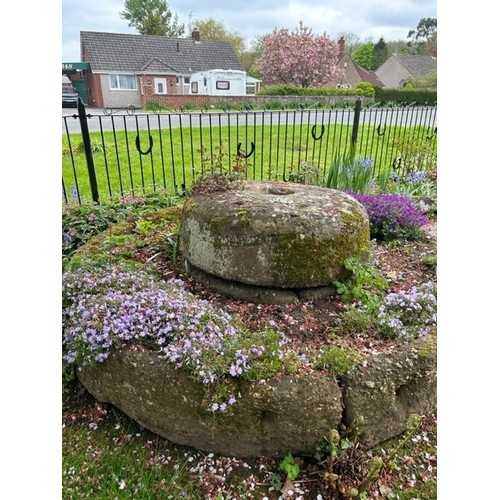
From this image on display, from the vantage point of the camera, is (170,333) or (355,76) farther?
(355,76)

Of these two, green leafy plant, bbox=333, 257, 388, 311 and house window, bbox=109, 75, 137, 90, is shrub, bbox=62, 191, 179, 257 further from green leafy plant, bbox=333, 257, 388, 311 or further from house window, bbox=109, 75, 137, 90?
house window, bbox=109, 75, 137, 90

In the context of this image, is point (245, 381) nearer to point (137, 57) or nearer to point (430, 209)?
point (430, 209)

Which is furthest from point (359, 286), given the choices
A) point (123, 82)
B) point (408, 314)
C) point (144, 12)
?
point (123, 82)

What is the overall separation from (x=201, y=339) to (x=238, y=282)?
0.64 metres

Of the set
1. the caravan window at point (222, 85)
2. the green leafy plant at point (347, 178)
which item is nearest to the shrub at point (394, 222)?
the green leafy plant at point (347, 178)

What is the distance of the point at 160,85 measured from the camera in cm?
2933

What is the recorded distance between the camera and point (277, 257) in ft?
7.70

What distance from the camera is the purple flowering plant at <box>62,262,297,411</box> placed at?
188 cm

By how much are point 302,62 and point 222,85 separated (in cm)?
632

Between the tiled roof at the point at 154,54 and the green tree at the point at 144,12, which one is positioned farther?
the tiled roof at the point at 154,54

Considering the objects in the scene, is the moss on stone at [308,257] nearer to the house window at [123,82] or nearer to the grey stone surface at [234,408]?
the grey stone surface at [234,408]

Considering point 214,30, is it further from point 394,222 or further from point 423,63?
point 423,63

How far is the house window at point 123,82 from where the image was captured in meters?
26.0
